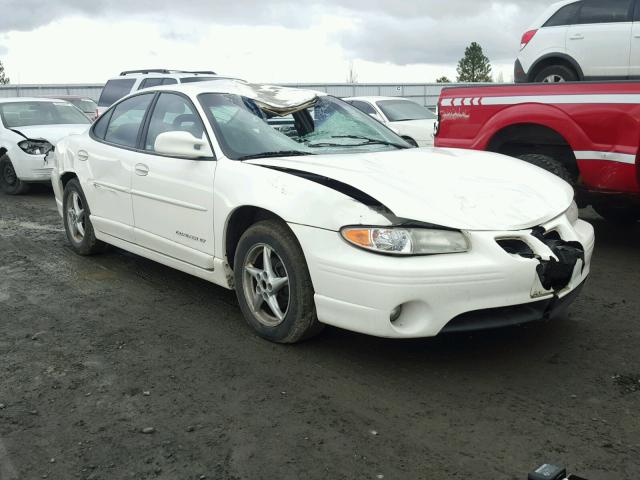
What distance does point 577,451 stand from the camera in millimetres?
2869

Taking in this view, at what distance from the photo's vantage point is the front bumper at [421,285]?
134 inches

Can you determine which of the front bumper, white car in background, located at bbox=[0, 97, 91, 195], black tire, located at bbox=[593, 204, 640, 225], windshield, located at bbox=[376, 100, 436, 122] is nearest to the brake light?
black tire, located at bbox=[593, 204, 640, 225]

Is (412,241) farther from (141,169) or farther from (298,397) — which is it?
(141,169)

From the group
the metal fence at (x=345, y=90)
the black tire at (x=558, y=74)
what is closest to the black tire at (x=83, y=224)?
the black tire at (x=558, y=74)

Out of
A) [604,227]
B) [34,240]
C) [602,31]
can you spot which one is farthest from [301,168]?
[602,31]

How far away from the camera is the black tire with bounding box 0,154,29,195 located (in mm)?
10922

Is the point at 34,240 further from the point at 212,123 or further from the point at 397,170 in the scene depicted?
the point at 397,170

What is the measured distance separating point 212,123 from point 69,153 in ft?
7.30

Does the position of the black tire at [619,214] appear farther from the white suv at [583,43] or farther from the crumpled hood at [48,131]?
the crumpled hood at [48,131]

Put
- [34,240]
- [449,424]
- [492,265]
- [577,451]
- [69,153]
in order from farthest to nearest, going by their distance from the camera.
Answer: [34,240] → [69,153] → [492,265] → [449,424] → [577,451]

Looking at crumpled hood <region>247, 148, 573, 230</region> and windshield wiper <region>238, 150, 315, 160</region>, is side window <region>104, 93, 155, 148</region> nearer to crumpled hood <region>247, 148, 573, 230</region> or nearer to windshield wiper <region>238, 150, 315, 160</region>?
windshield wiper <region>238, 150, 315, 160</region>

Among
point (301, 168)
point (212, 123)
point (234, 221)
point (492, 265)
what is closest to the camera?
point (492, 265)

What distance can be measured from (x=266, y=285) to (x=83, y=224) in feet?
9.51

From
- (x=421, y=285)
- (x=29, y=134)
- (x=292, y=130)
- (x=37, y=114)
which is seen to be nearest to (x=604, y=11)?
(x=292, y=130)
